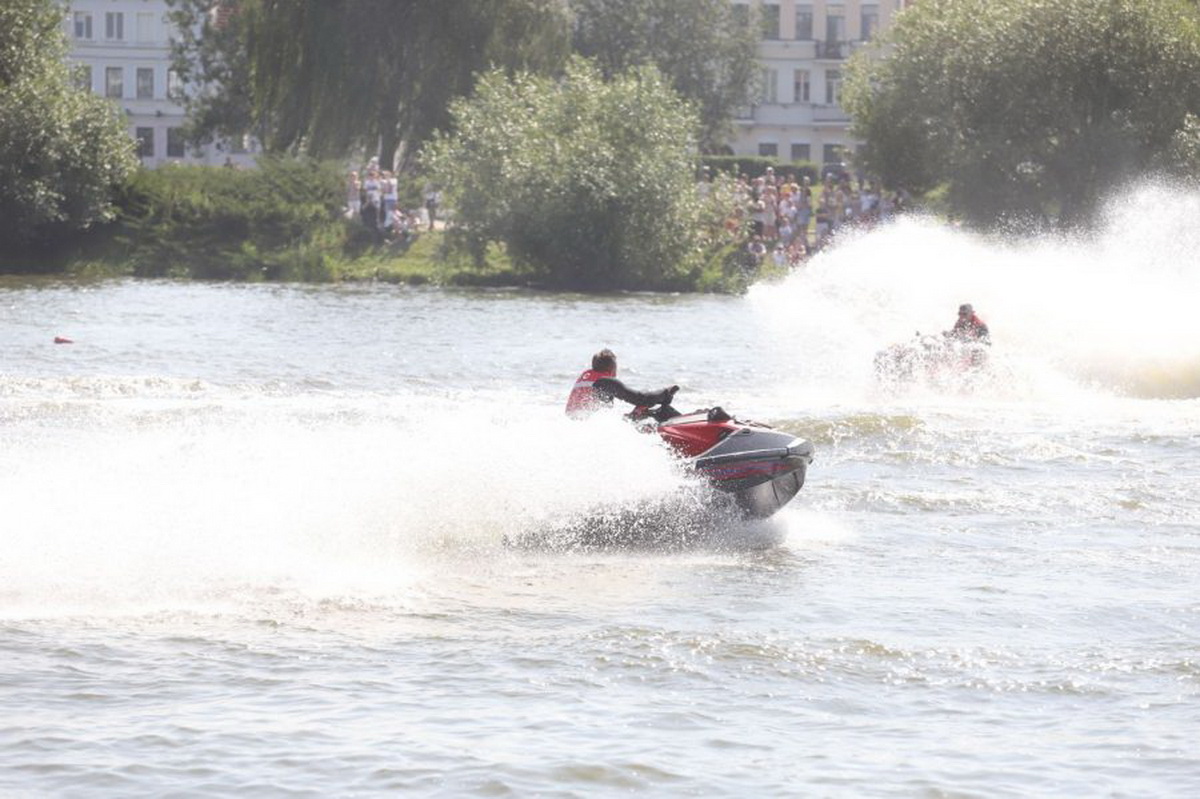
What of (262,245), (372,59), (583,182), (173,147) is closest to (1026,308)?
(583,182)

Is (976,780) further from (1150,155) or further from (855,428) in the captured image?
(1150,155)

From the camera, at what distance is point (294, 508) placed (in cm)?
1458

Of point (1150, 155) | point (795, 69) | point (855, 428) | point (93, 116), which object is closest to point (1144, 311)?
point (855, 428)

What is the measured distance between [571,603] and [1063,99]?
37.3 meters

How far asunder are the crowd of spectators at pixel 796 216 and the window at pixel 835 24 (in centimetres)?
4790

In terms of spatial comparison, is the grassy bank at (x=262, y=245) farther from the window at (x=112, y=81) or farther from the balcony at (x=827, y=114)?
the window at (x=112, y=81)

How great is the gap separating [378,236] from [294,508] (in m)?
39.6

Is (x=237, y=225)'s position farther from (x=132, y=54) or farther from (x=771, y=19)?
(x=132, y=54)

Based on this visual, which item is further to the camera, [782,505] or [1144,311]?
[1144,311]

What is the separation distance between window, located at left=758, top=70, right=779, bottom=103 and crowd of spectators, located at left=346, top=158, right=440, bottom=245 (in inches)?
1929

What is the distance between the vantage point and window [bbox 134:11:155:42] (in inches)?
4122

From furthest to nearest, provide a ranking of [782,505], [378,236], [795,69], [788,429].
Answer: [795,69] → [378,236] → [788,429] → [782,505]

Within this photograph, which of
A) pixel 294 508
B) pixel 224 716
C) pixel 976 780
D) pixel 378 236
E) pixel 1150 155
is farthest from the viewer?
pixel 378 236

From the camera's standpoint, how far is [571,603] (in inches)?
515
